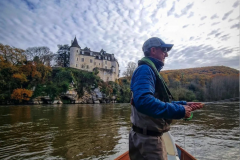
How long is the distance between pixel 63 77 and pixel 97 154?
42711 millimetres

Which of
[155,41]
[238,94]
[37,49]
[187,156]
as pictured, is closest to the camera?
[155,41]

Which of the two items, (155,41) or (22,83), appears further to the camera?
(22,83)

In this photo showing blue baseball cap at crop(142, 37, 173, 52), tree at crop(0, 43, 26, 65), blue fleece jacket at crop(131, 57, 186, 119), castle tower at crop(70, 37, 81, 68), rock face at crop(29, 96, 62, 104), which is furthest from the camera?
castle tower at crop(70, 37, 81, 68)

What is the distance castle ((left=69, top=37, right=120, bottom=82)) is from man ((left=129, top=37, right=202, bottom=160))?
58350 mm

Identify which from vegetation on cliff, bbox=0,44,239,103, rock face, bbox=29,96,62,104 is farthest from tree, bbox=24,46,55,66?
rock face, bbox=29,96,62,104

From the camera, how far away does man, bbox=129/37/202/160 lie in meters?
1.48

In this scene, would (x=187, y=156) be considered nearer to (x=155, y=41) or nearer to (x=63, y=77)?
(x=155, y=41)

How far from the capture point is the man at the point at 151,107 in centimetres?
148

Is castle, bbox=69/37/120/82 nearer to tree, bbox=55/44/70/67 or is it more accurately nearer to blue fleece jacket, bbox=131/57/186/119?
tree, bbox=55/44/70/67

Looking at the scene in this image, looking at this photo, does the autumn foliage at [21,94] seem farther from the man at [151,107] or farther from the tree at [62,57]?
the man at [151,107]

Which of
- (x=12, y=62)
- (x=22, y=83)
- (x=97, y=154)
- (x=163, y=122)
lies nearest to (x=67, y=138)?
(x=97, y=154)

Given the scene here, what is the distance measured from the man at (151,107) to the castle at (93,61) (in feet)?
191

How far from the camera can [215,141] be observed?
6.81 meters

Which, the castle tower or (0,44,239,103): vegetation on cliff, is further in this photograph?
the castle tower
